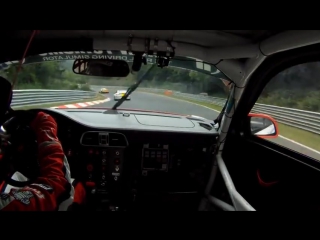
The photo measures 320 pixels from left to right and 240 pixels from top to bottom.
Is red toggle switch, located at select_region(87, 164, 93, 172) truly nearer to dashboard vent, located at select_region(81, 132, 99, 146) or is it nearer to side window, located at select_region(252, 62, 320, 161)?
dashboard vent, located at select_region(81, 132, 99, 146)

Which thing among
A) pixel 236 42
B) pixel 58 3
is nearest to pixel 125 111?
pixel 236 42

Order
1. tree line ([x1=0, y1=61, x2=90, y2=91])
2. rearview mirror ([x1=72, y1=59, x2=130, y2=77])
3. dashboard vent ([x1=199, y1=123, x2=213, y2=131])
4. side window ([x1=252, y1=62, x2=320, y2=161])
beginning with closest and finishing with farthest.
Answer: side window ([x1=252, y1=62, x2=320, y2=161]), rearview mirror ([x1=72, y1=59, x2=130, y2=77]), tree line ([x1=0, y1=61, x2=90, y2=91]), dashboard vent ([x1=199, y1=123, x2=213, y2=131])

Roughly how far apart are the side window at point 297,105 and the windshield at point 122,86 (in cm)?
53

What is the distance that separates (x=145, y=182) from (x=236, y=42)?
180 cm

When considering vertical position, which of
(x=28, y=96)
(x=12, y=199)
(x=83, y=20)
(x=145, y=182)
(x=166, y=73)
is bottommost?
(x=145, y=182)

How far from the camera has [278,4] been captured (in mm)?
909

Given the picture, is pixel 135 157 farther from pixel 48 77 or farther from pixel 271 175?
pixel 271 175

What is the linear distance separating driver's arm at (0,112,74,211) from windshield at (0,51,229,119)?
1108 mm

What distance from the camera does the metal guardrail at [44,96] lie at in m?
2.83

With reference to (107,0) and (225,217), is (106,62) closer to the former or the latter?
(107,0)

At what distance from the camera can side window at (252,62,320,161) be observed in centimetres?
210

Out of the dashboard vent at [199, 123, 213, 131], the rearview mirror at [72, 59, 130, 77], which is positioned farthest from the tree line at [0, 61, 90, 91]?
the dashboard vent at [199, 123, 213, 131]

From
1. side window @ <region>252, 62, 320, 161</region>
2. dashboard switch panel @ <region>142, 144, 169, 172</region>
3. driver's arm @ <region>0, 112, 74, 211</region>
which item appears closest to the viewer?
driver's arm @ <region>0, 112, 74, 211</region>

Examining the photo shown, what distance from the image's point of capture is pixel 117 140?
2.90 m
